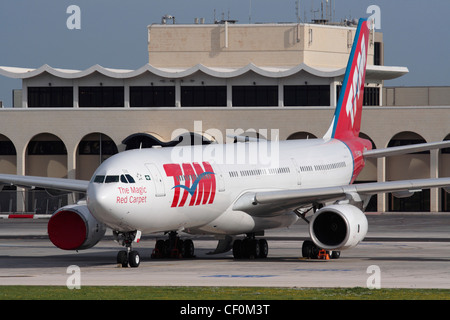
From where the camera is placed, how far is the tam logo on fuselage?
1240 inches

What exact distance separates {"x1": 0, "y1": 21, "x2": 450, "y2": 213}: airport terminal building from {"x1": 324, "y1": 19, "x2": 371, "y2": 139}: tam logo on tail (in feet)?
88.7

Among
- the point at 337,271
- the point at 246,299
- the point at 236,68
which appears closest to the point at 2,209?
the point at 236,68

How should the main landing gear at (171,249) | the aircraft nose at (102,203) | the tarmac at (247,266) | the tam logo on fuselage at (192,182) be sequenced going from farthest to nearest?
the main landing gear at (171,249)
the tam logo on fuselage at (192,182)
the aircraft nose at (102,203)
the tarmac at (247,266)

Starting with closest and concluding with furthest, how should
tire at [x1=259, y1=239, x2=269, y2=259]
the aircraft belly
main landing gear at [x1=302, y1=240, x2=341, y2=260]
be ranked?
1. the aircraft belly
2. main landing gear at [x1=302, y1=240, x2=341, y2=260]
3. tire at [x1=259, y1=239, x2=269, y2=259]

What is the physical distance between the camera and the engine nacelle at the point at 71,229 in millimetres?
33531

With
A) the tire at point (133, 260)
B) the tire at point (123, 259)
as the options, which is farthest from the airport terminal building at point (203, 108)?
the tire at point (133, 260)

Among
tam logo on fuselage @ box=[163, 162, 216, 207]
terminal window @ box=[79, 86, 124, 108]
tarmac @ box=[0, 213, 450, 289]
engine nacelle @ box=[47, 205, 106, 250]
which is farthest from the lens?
terminal window @ box=[79, 86, 124, 108]

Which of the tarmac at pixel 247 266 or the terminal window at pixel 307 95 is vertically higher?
the terminal window at pixel 307 95

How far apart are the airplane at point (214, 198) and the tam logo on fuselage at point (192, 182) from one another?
0.04 metres

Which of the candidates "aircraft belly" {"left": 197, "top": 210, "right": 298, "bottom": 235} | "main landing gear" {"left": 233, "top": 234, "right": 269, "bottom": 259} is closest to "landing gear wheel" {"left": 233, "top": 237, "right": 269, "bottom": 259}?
"main landing gear" {"left": 233, "top": 234, "right": 269, "bottom": 259}

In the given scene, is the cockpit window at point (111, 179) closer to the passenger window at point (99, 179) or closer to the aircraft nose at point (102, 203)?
the passenger window at point (99, 179)

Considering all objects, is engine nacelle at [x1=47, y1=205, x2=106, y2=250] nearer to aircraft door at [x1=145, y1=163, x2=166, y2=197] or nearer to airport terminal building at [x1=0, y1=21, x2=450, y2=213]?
aircraft door at [x1=145, y1=163, x2=166, y2=197]

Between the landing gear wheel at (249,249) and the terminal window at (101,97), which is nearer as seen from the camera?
the landing gear wheel at (249,249)

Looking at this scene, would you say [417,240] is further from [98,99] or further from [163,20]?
[163,20]
